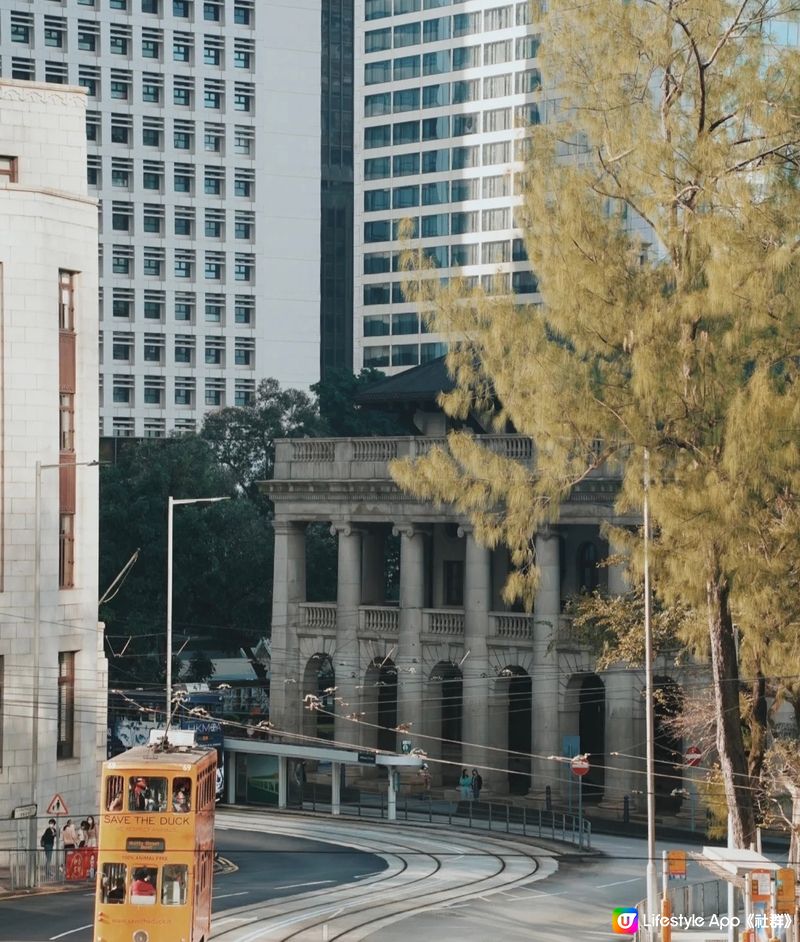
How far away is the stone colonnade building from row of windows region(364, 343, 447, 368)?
75.3 meters

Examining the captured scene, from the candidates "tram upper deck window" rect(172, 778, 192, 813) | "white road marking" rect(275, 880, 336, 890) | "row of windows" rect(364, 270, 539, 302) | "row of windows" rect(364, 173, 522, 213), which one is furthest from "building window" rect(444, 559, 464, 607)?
"row of windows" rect(364, 173, 522, 213)

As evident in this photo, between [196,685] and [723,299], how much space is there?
A: 55.7 meters

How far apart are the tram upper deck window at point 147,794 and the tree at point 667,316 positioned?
343 inches

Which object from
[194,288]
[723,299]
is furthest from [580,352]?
[194,288]

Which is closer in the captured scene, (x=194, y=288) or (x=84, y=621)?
(x=84, y=621)

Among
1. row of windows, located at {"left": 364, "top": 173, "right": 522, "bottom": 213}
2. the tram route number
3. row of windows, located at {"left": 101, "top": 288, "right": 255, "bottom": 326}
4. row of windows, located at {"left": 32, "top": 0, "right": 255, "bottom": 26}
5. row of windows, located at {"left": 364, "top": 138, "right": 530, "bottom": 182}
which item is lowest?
the tram route number

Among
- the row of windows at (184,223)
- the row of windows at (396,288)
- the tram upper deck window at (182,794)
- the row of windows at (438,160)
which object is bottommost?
the tram upper deck window at (182,794)

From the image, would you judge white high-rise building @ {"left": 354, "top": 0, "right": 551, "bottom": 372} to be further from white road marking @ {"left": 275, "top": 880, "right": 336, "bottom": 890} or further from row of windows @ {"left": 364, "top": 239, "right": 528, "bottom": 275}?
A: white road marking @ {"left": 275, "top": 880, "right": 336, "bottom": 890}

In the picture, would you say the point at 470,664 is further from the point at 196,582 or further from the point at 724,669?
the point at 724,669

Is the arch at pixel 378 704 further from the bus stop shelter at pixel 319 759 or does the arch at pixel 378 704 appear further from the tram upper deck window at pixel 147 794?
the tram upper deck window at pixel 147 794

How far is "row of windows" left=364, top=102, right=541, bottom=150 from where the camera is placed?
147250 mm

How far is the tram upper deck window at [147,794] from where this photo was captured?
3516 cm

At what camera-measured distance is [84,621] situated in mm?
55344

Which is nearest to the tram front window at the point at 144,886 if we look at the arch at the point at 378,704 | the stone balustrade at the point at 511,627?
the stone balustrade at the point at 511,627
